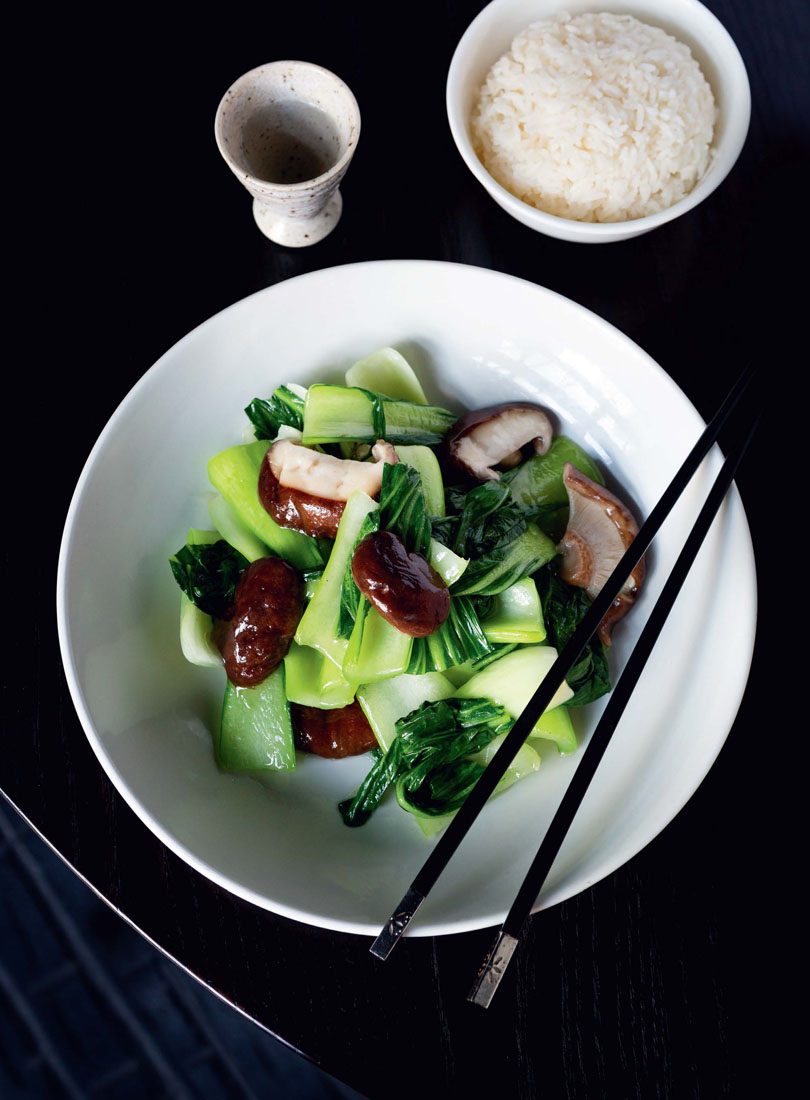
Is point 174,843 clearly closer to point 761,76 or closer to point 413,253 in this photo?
point 413,253

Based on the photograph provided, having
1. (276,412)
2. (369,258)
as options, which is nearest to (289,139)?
(369,258)

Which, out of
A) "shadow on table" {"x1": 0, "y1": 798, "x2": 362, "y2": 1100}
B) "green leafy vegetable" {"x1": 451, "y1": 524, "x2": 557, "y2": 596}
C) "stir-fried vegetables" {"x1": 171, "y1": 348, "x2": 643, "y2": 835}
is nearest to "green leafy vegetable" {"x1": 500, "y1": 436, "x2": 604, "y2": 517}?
"stir-fried vegetables" {"x1": 171, "y1": 348, "x2": 643, "y2": 835}

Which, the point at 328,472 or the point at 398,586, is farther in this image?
the point at 328,472

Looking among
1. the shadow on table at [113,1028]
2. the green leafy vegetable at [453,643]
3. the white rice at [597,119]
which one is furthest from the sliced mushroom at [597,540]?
the shadow on table at [113,1028]

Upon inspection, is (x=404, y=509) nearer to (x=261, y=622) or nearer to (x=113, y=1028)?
(x=261, y=622)

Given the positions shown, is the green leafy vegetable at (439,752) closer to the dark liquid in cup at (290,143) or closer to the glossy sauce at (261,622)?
the glossy sauce at (261,622)

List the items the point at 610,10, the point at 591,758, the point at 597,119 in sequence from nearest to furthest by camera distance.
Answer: the point at 591,758 < the point at 597,119 < the point at 610,10

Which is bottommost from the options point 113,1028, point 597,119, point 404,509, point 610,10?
point 113,1028
